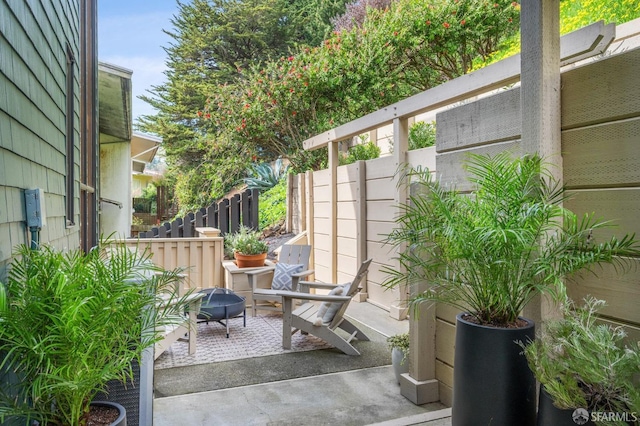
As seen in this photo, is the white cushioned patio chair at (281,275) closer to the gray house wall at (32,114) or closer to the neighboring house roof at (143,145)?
the gray house wall at (32,114)

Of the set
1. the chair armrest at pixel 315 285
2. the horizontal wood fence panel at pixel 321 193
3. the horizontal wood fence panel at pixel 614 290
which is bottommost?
the chair armrest at pixel 315 285

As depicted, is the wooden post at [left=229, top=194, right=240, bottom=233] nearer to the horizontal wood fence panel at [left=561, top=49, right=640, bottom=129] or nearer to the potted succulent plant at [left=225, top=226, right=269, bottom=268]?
the potted succulent plant at [left=225, top=226, right=269, bottom=268]

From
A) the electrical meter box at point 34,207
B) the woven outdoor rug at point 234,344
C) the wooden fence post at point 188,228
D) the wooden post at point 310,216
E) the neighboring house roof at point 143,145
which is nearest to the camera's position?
the electrical meter box at point 34,207

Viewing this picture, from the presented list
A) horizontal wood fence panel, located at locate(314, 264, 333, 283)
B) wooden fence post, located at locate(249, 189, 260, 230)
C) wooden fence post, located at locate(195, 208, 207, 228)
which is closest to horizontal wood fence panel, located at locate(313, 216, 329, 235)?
horizontal wood fence panel, located at locate(314, 264, 333, 283)

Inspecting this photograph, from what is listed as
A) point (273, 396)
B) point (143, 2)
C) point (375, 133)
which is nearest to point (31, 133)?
point (273, 396)

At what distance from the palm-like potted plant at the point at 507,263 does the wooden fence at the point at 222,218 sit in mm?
6158

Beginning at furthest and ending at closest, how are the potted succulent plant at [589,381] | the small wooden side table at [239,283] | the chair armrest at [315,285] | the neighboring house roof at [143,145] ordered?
1. the neighboring house roof at [143,145]
2. the small wooden side table at [239,283]
3. the chair armrest at [315,285]
4. the potted succulent plant at [589,381]

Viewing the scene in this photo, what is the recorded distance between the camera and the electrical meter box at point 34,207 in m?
2.03

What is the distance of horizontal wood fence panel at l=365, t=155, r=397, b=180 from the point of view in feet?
14.9

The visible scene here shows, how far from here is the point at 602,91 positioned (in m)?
1.66

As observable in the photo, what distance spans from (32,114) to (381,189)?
11.0 ft

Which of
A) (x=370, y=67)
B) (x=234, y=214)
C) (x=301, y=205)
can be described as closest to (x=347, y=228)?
(x=301, y=205)

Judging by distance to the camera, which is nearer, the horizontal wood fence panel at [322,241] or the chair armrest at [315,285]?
the chair armrest at [315,285]

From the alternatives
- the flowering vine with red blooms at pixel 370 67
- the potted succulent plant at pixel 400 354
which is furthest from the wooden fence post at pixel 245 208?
the potted succulent plant at pixel 400 354
